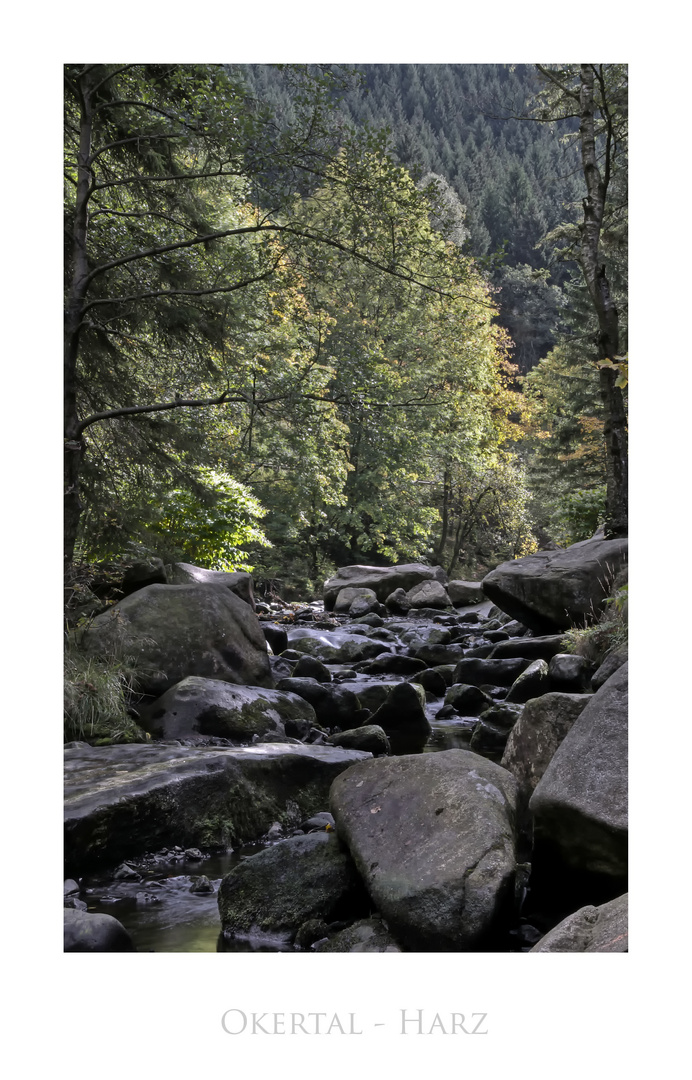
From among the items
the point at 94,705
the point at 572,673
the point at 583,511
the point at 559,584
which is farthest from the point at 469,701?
the point at 583,511

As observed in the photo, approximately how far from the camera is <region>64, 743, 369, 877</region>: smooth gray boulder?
3820 millimetres

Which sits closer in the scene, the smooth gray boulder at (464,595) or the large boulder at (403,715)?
the large boulder at (403,715)

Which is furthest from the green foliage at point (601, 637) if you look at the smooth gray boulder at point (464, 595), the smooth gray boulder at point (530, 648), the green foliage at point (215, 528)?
the smooth gray boulder at point (464, 595)

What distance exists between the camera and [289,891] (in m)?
3.32

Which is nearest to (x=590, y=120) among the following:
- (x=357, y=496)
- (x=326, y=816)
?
(x=326, y=816)

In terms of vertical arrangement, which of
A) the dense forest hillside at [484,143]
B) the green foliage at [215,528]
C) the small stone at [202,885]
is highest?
the dense forest hillside at [484,143]

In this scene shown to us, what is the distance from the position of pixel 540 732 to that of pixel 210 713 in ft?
8.12

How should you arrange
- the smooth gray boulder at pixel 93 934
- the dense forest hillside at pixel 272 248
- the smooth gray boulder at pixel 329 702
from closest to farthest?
the smooth gray boulder at pixel 93 934 → the dense forest hillside at pixel 272 248 → the smooth gray boulder at pixel 329 702

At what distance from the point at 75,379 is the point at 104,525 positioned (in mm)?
1149

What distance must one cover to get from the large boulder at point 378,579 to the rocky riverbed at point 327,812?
9.50m

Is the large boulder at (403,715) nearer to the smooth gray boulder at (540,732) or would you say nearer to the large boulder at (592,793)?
the smooth gray boulder at (540,732)

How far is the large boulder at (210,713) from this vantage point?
5605 millimetres

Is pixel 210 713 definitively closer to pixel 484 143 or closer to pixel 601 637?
pixel 601 637

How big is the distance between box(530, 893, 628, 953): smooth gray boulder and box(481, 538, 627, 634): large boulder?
578 centimetres
